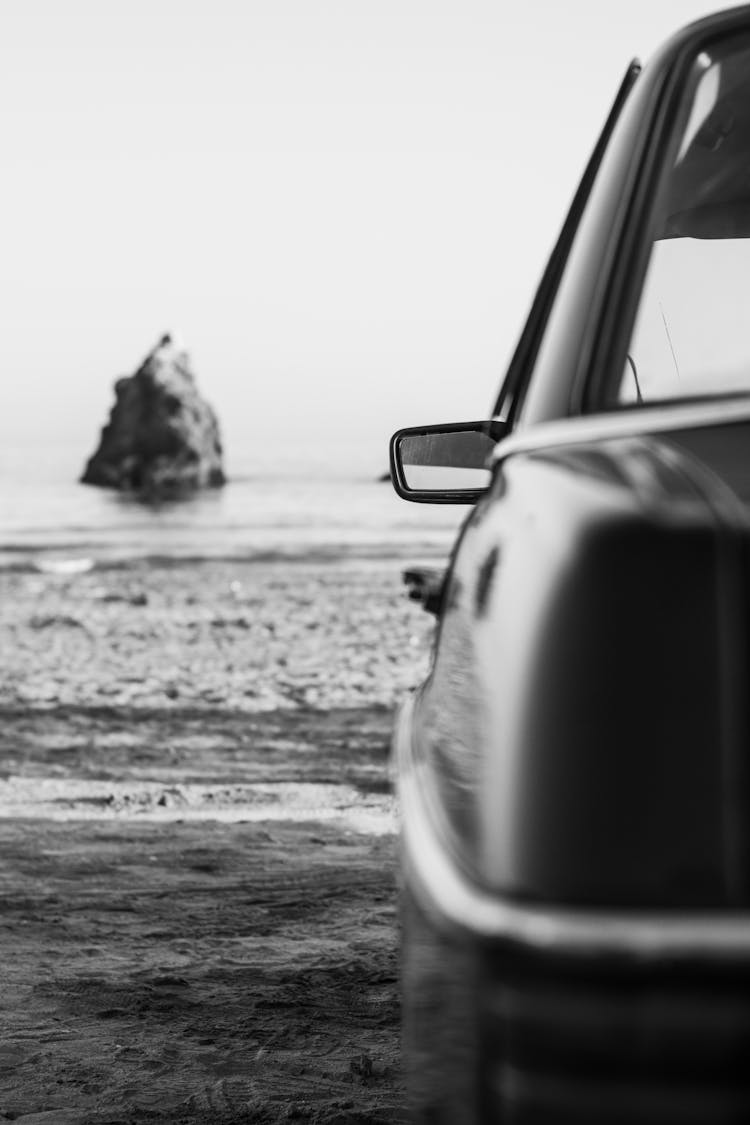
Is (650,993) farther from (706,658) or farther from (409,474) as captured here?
(409,474)

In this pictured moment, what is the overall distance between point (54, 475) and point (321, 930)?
60609mm

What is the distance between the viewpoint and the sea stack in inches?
2192

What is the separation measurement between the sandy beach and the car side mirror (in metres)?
1.52

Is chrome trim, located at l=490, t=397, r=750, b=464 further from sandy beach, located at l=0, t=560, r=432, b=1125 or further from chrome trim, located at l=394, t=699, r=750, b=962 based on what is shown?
sandy beach, located at l=0, t=560, r=432, b=1125

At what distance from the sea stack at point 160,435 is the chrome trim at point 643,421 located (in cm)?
5398

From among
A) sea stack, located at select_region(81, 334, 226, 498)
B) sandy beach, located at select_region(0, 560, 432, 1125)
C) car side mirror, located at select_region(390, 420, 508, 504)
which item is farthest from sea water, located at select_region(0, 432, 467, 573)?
car side mirror, located at select_region(390, 420, 508, 504)

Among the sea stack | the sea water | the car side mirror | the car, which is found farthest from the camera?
the sea stack

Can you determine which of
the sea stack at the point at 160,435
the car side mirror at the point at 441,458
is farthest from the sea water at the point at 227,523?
the car side mirror at the point at 441,458

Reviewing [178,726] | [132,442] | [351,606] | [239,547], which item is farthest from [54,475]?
[178,726]

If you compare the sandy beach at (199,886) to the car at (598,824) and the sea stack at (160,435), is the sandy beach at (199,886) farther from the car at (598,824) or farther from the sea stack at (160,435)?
the sea stack at (160,435)

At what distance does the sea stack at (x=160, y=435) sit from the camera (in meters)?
55.7

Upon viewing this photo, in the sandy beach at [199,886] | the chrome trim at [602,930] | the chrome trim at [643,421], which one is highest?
the chrome trim at [643,421]

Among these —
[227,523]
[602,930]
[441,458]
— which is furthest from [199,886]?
[227,523]

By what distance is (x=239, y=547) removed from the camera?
27562mm
